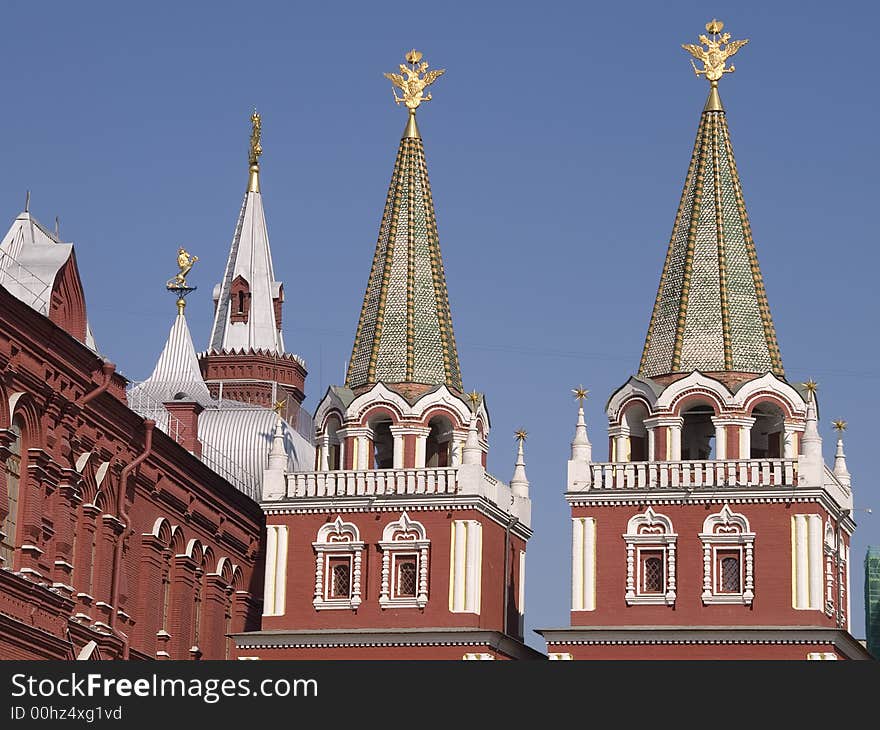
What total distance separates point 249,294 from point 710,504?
82.4 feet

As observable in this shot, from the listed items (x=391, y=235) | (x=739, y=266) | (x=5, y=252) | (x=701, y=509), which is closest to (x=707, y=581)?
(x=701, y=509)

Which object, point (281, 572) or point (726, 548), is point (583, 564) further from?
point (281, 572)

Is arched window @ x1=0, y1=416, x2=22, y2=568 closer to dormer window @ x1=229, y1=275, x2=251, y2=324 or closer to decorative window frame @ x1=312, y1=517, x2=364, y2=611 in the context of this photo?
decorative window frame @ x1=312, y1=517, x2=364, y2=611

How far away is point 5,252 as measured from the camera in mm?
43156

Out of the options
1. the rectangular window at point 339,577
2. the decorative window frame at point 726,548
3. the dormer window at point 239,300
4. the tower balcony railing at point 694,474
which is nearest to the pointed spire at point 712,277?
the tower balcony railing at point 694,474

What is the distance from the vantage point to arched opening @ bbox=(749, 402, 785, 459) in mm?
47375

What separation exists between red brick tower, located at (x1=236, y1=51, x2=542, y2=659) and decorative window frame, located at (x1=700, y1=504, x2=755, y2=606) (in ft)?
14.4

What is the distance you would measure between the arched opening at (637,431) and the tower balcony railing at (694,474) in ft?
4.42

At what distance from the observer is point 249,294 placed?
2677 inches

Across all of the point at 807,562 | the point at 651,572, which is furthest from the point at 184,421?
the point at 807,562

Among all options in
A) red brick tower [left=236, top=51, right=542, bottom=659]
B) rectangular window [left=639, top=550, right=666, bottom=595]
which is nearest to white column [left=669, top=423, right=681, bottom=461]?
rectangular window [left=639, top=550, right=666, bottom=595]
